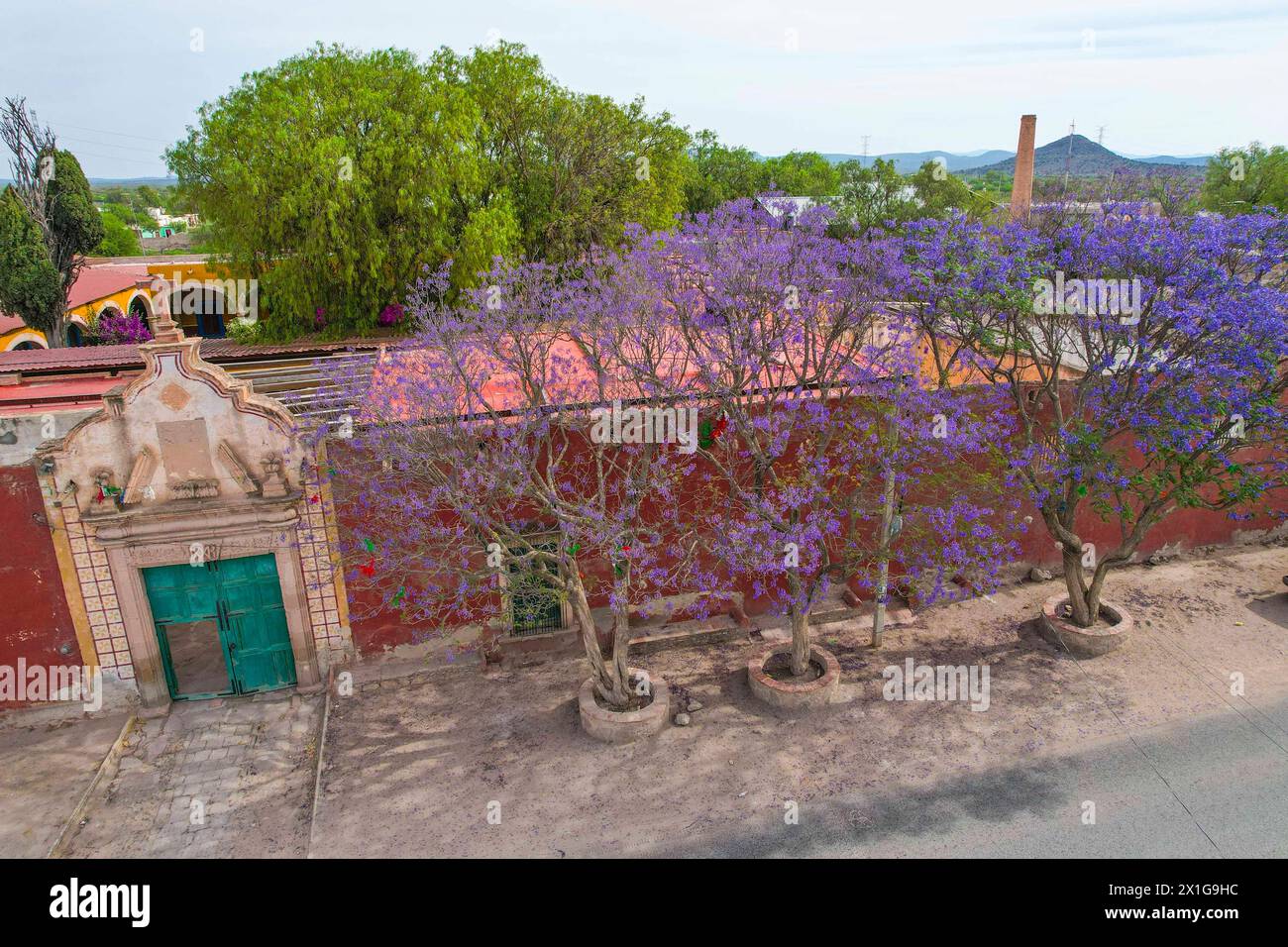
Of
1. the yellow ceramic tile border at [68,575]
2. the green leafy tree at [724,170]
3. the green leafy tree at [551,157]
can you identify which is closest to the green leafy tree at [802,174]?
the green leafy tree at [724,170]

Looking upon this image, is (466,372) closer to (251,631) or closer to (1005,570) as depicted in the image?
(251,631)

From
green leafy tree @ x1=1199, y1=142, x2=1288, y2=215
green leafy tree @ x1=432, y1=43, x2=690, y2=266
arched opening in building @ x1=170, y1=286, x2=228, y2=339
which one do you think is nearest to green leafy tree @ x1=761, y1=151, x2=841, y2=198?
green leafy tree @ x1=1199, y1=142, x2=1288, y2=215

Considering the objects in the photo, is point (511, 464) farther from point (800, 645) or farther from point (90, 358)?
point (90, 358)

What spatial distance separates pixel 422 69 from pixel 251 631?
1645 centimetres

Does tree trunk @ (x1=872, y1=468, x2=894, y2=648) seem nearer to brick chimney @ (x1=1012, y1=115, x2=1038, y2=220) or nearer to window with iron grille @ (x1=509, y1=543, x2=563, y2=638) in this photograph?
window with iron grille @ (x1=509, y1=543, x2=563, y2=638)

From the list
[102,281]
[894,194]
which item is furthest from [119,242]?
[894,194]

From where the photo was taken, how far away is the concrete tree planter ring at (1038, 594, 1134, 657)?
39.6ft

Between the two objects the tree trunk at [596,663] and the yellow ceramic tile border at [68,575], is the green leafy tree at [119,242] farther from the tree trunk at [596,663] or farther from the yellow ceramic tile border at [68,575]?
the tree trunk at [596,663]

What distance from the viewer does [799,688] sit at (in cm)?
1108

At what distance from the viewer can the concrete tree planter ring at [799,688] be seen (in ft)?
36.3

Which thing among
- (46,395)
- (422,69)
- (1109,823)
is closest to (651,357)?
(1109,823)

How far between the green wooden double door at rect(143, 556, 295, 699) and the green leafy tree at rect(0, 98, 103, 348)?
709 inches

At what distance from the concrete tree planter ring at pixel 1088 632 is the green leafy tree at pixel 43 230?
88.4ft

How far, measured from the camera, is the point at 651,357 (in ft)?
34.9
